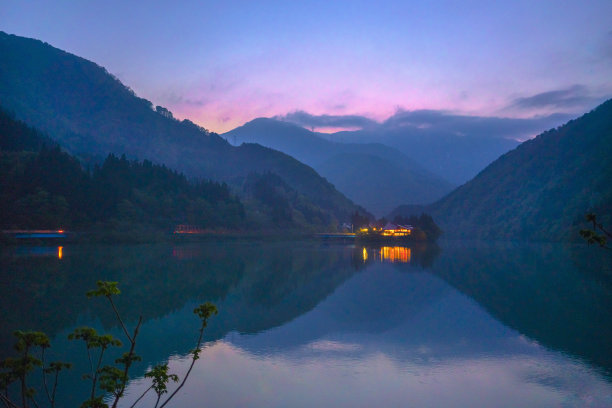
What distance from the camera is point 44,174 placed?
84.1 m

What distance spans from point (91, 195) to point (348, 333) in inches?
3118

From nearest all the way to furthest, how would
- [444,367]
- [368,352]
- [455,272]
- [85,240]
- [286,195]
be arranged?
[444,367], [368,352], [455,272], [85,240], [286,195]

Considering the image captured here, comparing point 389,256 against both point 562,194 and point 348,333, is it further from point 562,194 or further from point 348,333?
point 562,194

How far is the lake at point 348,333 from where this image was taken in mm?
13781

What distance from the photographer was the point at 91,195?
293ft

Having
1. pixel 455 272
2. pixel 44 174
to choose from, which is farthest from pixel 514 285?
pixel 44 174

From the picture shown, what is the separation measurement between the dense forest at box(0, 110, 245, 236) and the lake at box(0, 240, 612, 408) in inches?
1609

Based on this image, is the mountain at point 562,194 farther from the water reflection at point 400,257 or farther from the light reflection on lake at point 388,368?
the light reflection on lake at point 388,368

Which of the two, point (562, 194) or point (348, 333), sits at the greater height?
point (562, 194)

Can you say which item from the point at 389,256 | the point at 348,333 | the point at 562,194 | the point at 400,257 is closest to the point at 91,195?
the point at 389,256

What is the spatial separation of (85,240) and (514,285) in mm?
67367

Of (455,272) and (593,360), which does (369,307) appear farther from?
(455,272)

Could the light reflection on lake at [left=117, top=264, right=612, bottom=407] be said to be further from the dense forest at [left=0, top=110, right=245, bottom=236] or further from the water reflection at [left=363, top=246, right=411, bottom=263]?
the dense forest at [left=0, top=110, right=245, bottom=236]

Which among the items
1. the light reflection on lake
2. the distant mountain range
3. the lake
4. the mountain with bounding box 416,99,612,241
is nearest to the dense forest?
the lake
